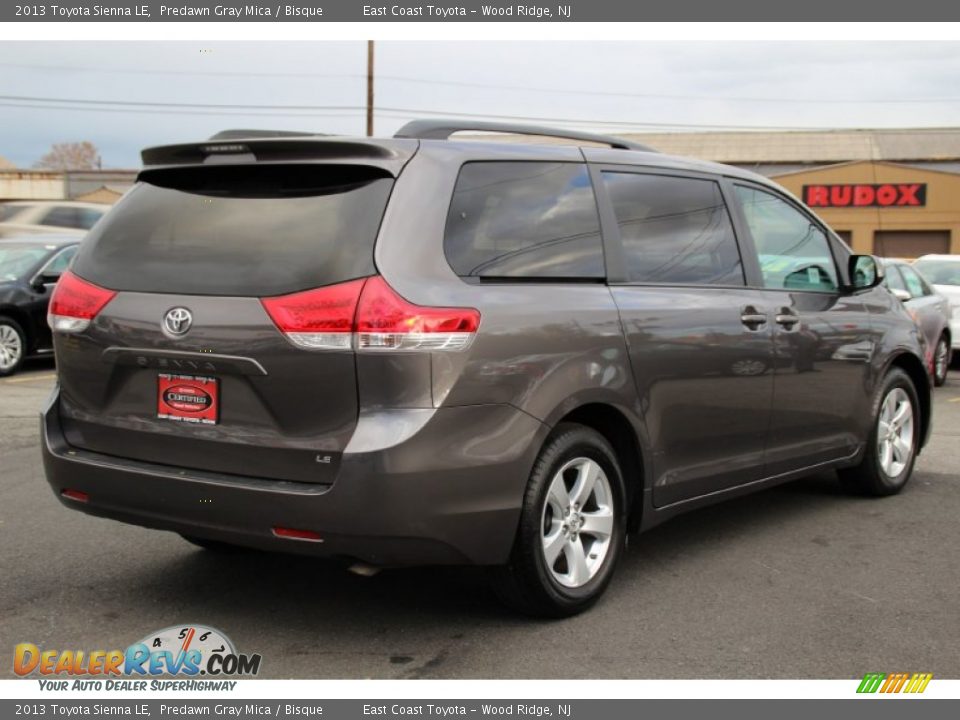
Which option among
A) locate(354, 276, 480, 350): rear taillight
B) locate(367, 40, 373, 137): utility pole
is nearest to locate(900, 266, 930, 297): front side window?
locate(354, 276, 480, 350): rear taillight

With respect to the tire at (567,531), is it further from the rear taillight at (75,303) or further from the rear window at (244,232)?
the rear taillight at (75,303)

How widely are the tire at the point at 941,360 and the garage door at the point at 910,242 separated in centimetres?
3239

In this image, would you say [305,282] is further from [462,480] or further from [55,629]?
[55,629]

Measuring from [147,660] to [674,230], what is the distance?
283 centimetres

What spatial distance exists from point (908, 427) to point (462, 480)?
3990 mm

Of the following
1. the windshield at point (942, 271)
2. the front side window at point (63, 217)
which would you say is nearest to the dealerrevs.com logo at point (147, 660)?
the windshield at point (942, 271)

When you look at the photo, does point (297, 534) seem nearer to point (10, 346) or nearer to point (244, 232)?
point (244, 232)

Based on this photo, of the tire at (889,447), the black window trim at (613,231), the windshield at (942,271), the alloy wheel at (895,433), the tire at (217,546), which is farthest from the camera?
the windshield at (942,271)

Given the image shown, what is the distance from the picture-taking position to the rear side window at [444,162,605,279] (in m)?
4.16

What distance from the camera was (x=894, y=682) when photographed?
3.86m

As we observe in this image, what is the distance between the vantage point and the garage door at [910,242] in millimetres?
44531

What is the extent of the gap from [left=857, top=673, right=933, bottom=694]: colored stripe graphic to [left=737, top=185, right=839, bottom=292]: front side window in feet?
7.27

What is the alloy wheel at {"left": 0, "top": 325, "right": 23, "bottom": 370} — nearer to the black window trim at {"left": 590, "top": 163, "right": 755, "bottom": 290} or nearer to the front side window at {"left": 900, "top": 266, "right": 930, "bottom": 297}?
the black window trim at {"left": 590, "top": 163, "right": 755, "bottom": 290}

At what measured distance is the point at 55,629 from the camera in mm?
4266
